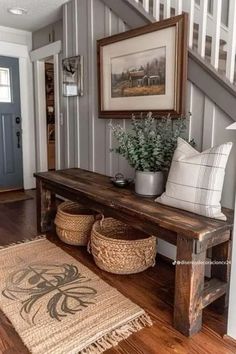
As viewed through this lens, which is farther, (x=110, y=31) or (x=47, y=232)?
(x=47, y=232)

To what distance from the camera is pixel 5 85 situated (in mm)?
4297

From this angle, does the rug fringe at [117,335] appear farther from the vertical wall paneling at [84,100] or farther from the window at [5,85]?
the window at [5,85]

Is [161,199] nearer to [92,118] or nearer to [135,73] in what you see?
[135,73]

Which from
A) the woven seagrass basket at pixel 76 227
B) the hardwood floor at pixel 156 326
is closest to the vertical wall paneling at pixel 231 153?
the hardwood floor at pixel 156 326

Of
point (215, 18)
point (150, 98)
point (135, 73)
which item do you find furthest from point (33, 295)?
point (215, 18)

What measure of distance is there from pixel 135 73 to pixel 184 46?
0.52m

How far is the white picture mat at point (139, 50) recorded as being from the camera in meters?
2.16

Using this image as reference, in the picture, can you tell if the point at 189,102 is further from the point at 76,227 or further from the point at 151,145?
the point at 76,227

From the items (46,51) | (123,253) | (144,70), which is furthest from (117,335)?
(46,51)

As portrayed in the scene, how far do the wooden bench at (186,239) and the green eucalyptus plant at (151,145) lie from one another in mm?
246

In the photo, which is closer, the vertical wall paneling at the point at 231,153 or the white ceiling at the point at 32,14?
the vertical wall paneling at the point at 231,153

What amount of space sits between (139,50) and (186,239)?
1.57 meters

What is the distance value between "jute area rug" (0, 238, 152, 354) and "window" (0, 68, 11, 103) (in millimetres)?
2652

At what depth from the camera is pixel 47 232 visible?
2979mm
